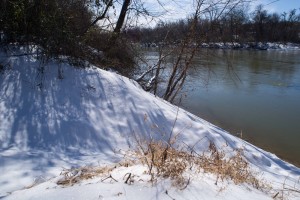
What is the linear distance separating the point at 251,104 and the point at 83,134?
28.9 ft

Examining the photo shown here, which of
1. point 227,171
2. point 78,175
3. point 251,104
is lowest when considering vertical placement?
point 251,104

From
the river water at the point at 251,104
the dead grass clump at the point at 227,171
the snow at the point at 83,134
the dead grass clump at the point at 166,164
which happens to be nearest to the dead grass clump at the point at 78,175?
the snow at the point at 83,134

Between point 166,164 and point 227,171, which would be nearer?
point 166,164

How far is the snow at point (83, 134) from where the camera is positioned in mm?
2934

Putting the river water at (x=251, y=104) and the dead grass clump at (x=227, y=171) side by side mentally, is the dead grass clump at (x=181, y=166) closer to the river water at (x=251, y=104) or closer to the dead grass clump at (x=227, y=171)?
the dead grass clump at (x=227, y=171)

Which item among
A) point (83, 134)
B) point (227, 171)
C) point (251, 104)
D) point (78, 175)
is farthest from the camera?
point (251, 104)

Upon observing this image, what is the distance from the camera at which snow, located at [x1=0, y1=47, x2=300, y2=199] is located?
2.93 meters

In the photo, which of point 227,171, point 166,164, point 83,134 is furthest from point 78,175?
point 83,134

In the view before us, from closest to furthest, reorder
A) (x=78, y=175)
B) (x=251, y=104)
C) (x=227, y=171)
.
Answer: (x=78, y=175) < (x=227, y=171) < (x=251, y=104)

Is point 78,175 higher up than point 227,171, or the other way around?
point 78,175

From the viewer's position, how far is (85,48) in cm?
780

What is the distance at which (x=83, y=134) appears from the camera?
16.6 ft

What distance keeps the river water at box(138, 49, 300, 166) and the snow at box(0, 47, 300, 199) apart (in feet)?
10.2

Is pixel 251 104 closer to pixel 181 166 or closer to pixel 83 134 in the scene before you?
pixel 83 134
